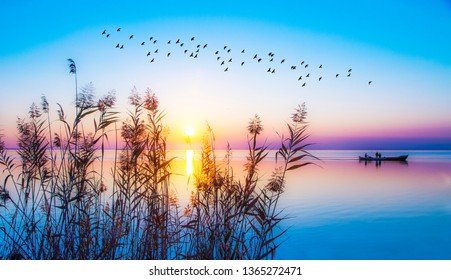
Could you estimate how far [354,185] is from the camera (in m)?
17.6

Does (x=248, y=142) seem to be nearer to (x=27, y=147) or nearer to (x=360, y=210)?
(x=27, y=147)

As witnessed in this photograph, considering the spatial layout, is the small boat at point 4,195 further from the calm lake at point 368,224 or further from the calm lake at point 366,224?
the calm lake at point 368,224

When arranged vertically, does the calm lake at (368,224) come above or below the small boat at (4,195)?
below

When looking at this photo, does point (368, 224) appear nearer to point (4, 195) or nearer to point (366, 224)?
point (366, 224)

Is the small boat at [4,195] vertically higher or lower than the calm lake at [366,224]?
higher

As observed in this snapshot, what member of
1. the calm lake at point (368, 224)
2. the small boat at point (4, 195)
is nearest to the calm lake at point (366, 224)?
the calm lake at point (368, 224)

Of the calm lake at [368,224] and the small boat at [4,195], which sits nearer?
the small boat at [4,195]

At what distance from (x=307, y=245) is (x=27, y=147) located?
618cm

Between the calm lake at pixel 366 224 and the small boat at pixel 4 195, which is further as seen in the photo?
the calm lake at pixel 366 224

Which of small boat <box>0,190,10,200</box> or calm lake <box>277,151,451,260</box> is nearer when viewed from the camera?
small boat <box>0,190,10,200</box>

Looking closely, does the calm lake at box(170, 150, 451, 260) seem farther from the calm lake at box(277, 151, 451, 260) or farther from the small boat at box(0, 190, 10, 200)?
the small boat at box(0, 190, 10, 200)

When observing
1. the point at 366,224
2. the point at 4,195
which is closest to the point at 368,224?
the point at 366,224

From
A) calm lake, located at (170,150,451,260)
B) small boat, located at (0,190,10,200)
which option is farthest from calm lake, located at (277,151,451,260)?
small boat, located at (0,190,10,200)
